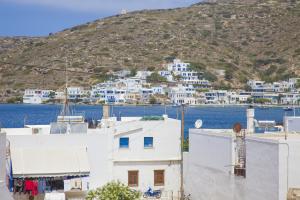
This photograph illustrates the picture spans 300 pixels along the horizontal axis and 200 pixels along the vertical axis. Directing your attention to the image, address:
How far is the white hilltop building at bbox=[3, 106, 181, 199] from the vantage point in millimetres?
22609

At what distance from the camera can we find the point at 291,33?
185750 millimetres

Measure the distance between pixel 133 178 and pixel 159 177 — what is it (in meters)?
1.06

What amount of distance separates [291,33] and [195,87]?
101ft

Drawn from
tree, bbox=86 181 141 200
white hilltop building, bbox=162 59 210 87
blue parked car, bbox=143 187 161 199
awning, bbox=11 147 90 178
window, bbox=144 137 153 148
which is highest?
white hilltop building, bbox=162 59 210 87

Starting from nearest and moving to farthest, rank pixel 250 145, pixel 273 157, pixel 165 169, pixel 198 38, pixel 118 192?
pixel 273 157, pixel 250 145, pixel 118 192, pixel 165 169, pixel 198 38

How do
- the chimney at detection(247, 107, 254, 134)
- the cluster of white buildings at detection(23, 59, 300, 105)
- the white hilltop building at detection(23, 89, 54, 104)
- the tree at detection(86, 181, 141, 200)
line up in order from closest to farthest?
the tree at detection(86, 181, 141, 200)
the chimney at detection(247, 107, 254, 134)
the white hilltop building at detection(23, 89, 54, 104)
the cluster of white buildings at detection(23, 59, 300, 105)

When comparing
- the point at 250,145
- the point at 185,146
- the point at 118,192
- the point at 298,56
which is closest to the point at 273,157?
the point at 250,145

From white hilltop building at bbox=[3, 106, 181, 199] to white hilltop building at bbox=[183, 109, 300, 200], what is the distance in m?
1.32

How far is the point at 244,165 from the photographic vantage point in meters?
19.2

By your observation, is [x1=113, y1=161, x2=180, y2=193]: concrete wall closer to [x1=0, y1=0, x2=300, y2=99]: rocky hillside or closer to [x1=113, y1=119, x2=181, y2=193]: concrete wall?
[x1=113, y1=119, x2=181, y2=193]: concrete wall

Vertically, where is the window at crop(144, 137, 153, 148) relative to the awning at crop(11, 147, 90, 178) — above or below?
above

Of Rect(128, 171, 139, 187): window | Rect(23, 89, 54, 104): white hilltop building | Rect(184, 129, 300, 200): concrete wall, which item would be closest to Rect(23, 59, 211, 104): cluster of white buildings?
Rect(23, 89, 54, 104): white hilltop building

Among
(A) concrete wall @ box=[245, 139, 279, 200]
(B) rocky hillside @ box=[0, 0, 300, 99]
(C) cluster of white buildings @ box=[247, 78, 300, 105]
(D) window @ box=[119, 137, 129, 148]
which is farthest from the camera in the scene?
(B) rocky hillside @ box=[0, 0, 300, 99]

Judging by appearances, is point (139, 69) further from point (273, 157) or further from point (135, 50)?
point (273, 157)
